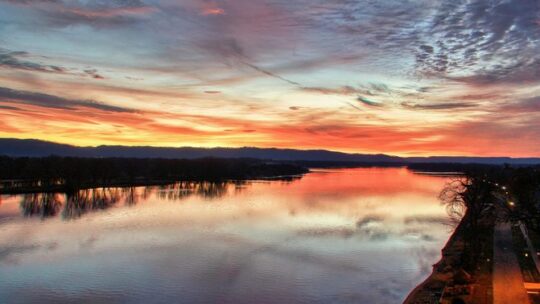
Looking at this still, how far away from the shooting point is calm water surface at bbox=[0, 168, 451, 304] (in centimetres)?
2148

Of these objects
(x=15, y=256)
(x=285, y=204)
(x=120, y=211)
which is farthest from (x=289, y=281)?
(x=285, y=204)

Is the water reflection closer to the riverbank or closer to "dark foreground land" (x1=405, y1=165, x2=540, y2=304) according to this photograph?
the riverbank

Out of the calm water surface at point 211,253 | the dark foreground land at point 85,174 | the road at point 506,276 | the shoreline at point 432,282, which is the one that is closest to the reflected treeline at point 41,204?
the calm water surface at point 211,253

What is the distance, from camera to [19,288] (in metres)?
21.5

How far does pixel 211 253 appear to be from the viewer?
1168 inches

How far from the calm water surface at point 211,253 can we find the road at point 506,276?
408cm

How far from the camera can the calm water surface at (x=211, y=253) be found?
21484mm

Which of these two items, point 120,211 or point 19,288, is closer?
point 19,288

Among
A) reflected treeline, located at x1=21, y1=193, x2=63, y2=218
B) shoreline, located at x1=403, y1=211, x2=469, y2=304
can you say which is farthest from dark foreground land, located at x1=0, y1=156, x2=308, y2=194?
shoreline, located at x1=403, y1=211, x2=469, y2=304

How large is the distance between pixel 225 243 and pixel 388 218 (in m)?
23.9

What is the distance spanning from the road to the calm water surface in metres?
4.08

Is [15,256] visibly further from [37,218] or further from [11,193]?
[11,193]

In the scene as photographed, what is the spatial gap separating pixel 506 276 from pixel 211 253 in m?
17.6

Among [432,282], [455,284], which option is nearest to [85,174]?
[432,282]
